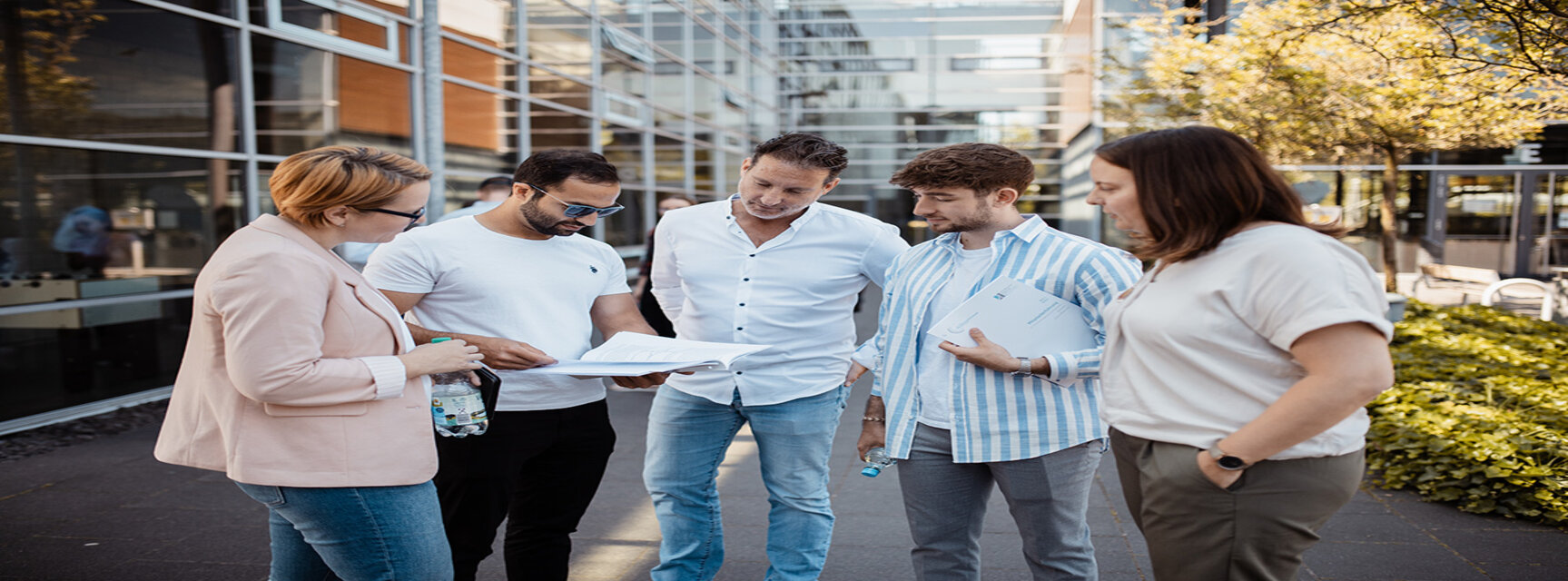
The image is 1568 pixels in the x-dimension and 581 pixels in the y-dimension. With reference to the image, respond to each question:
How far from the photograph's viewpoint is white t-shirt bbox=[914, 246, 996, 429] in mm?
2707

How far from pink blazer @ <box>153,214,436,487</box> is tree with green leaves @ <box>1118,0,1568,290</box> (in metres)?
5.68

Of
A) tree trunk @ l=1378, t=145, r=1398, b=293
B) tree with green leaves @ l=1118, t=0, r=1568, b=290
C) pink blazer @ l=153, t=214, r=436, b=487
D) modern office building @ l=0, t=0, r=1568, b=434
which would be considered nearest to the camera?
pink blazer @ l=153, t=214, r=436, b=487

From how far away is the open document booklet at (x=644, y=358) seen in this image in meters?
2.59

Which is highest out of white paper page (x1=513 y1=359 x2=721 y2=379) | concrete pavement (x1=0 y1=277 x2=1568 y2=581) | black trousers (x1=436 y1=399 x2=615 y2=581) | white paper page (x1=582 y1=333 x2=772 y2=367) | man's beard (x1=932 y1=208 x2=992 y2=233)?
man's beard (x1=932 y1=208 x2=992 y2=233)

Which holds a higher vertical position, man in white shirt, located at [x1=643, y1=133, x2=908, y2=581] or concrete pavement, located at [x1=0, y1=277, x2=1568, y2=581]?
man in white shirt, located at [x1=643, y1=133, x2=908, y2=581]

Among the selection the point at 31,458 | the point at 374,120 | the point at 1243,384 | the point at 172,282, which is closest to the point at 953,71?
the point at 374,120

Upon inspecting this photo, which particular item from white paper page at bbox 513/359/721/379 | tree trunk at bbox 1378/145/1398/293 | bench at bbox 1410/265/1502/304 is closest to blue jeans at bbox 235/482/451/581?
white paper page at bbox 513/359/721/379

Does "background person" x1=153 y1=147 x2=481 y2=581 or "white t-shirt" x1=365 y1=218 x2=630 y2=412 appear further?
"white t-shirt" x1=365 y1=218 x2=630 y2=412

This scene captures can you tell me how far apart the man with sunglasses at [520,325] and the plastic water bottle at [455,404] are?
10.5 inches

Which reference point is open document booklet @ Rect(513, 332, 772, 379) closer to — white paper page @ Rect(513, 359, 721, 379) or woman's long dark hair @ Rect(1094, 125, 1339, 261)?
white paper page @ Rect(513, 359, 721, 379)

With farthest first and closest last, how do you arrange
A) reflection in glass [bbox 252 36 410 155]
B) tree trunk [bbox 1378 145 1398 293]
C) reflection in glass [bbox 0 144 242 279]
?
tree trunk [bbox 1378 145 1398 293] → reflection in glass [bbox 252 36 410 155] → reflection in glass [bbox 0 144 242 279]

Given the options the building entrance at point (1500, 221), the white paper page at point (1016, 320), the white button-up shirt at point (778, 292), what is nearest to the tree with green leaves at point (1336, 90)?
the white button-up shirt at point (778, 292)

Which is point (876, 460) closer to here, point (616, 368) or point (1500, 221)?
point (616, 368)

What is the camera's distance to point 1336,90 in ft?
30.9
